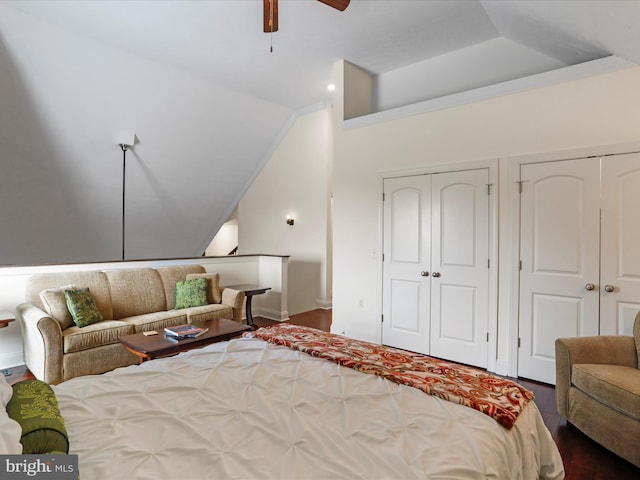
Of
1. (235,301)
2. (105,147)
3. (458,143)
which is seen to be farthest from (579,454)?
(105,147)

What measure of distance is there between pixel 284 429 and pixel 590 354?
7.22 feet

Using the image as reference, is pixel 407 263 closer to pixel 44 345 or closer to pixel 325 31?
pixel 325 31

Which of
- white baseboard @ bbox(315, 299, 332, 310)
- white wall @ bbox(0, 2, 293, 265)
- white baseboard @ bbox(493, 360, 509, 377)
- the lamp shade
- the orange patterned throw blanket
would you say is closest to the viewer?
the orange patterned throw blanket

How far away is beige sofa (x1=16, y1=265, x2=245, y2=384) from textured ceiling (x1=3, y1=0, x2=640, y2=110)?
8.04 ft

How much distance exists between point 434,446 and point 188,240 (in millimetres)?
6089

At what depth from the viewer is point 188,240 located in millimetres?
6574

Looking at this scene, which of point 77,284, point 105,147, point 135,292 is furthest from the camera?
point 105,147

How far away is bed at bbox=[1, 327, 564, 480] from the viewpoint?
109cm

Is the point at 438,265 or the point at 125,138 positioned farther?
the point at 125,138

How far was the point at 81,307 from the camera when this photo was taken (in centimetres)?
335

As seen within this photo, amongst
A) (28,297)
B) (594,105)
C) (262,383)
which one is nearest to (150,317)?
(28,297)

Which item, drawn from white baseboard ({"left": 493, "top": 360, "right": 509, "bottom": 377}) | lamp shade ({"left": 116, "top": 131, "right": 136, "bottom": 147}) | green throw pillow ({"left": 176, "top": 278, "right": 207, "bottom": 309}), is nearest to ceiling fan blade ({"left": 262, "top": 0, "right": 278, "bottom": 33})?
lamp shade ({"left": 116, "top": 131, "right": 136, "bottom": 147})

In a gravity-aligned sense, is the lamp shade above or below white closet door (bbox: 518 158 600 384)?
above

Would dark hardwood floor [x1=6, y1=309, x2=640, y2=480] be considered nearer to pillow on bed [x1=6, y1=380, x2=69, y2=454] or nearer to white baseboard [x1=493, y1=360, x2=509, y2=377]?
white baseboard [x1=493, y1=360, x2=509, y2=377]
